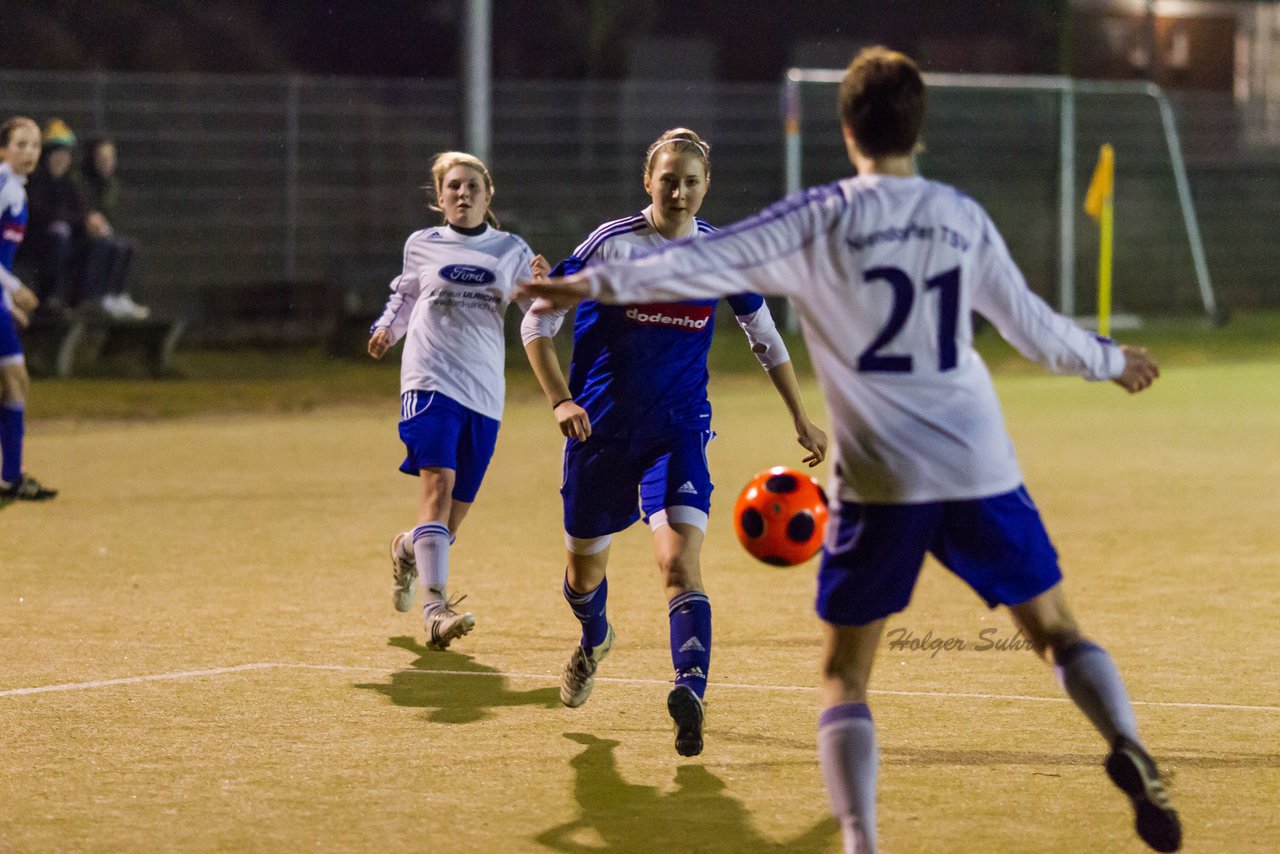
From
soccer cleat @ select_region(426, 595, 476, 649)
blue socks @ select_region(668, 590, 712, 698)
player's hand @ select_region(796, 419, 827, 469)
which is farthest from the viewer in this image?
soccer cleat @ select_region(426, 595, 476, 649)

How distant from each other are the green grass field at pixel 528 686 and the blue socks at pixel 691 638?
0.26 meters

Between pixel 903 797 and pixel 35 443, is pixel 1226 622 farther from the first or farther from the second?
pixel 35 443

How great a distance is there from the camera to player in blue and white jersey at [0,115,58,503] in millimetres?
10836

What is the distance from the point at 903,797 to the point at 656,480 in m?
1.30

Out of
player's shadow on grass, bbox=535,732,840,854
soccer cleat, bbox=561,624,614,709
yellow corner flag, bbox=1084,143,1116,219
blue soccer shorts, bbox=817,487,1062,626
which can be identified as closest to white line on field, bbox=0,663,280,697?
soccer cleat, bbox=561,624,614,709

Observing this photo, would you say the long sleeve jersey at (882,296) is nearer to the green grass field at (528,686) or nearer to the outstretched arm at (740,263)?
the outstretched arm at (740,263)

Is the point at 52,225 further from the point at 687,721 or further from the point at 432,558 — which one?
the point at 687,721

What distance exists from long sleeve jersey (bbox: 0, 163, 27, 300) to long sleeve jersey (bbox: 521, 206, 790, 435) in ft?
19.7

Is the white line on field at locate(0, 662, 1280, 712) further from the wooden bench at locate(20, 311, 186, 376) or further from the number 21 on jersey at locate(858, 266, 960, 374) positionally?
the wooden bench at locate(20, 311, 186, 376)

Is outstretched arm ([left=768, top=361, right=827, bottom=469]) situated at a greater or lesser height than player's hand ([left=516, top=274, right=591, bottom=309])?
lesser

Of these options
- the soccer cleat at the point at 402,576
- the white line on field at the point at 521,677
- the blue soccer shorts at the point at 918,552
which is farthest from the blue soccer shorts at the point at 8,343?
the blue soccer shorts at the point at 918,552

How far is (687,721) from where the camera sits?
17.8 feet

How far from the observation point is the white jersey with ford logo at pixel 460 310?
7.47 m

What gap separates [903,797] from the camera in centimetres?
517
